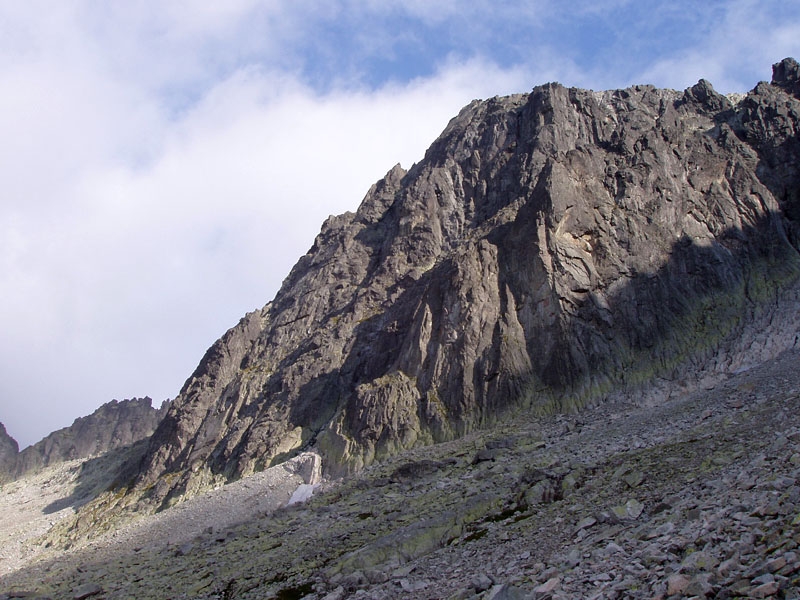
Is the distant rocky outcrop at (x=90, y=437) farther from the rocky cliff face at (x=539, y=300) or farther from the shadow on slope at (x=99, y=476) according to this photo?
the rocky cliff face at (x=539, y=300)

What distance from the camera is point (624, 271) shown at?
206 ft

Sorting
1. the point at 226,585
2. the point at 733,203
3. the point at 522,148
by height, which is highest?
the point at 522,148

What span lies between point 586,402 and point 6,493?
373 ft

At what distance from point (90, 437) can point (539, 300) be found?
128700mm

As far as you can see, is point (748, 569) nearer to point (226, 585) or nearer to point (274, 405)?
point (226, 585)

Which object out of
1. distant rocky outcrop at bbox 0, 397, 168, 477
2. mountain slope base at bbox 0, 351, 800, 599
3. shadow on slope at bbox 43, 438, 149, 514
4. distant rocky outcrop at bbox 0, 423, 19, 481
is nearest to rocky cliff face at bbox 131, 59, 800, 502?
mountain slope base at bbox 0, 351, 800, 599

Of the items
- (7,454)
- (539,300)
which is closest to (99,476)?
(7,454)

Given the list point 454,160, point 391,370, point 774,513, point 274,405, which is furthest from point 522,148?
point 774,513

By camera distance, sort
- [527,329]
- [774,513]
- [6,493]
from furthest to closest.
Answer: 1. [6,493]
2. [527,329]
3. [774,513]

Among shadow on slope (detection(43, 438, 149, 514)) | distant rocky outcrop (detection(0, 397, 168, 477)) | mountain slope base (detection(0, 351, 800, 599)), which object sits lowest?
mountain slope base (detection(0, 351, 800, 599))

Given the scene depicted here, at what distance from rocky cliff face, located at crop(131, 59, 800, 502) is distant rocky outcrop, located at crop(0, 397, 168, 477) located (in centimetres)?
7000

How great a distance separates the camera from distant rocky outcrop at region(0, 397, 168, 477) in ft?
479

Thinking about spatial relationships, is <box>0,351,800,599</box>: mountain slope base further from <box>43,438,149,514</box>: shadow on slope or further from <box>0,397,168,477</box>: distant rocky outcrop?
<box>0,397,168,477</box>: distant rocky outcrop

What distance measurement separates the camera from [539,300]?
206 feet
